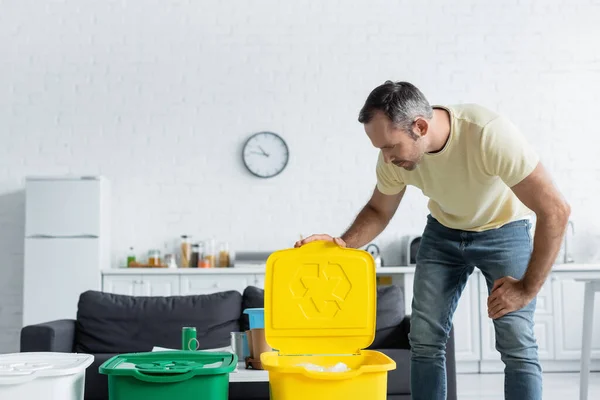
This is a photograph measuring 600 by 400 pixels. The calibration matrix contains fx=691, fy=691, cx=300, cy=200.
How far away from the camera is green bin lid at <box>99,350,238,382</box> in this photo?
189 centimetres

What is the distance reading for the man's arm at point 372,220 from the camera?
2469 millimetres

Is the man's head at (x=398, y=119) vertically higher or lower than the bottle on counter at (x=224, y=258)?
higher

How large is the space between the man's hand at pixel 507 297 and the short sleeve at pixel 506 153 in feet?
0.98

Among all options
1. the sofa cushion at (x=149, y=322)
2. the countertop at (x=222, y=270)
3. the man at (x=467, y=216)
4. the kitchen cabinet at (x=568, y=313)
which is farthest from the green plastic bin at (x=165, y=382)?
the kitchen cabinet at (x=568, y=313)

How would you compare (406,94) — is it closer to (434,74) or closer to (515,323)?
(515,323)

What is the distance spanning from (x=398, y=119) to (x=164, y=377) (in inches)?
39.8

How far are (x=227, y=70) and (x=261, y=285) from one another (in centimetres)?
190

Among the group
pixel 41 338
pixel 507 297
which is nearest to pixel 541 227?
pixel 507 297

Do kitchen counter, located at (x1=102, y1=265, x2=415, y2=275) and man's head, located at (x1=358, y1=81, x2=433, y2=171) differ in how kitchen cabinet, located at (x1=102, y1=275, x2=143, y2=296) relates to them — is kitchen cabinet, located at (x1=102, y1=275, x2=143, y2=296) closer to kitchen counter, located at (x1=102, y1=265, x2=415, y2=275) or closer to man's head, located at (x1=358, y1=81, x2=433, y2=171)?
kitchen counter, located at (x1=102, y1=265, x2=415, y2=275)

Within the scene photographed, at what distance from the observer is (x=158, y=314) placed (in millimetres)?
3717

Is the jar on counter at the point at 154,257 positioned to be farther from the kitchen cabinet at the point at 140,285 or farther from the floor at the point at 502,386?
the floor at the point at 502,386

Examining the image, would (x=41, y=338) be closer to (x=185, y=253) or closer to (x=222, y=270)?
(x=222, y=270)

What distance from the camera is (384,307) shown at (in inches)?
142

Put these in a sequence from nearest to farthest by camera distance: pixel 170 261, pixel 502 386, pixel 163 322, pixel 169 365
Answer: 1. pixel 169 365
2. pixel 163 322
3. pixel 502 386
4. pixel 170 261
